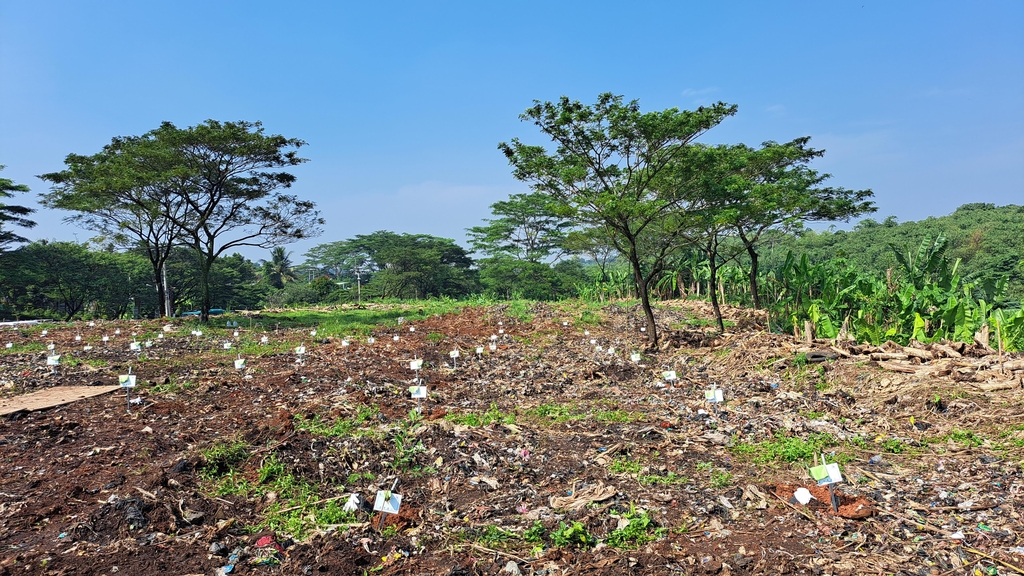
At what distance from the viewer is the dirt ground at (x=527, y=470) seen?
3.95 m

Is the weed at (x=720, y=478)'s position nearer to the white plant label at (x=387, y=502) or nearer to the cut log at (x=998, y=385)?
the white plant label at (x=387, y=502)

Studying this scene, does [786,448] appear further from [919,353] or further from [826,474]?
[919,353]

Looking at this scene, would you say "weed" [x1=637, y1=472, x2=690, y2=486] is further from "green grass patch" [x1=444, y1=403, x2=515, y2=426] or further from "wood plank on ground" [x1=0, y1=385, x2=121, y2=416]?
"wood plank on ground" [x1=0, y1=385, x2=121, y2=416]

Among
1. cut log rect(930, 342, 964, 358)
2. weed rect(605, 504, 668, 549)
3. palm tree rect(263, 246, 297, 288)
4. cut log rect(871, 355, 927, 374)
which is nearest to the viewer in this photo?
weed rect(605, 504, 668, 549)

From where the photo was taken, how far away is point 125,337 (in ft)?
53.7

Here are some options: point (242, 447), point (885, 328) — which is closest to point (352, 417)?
point (242, 447)

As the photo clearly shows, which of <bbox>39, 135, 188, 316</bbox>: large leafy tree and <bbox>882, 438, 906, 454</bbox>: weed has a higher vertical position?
<bbox>39, 135, 188, 316</bbox>: large leafy tree

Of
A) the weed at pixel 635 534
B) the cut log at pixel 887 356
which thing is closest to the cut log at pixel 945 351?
the cut log at pixel 887 356

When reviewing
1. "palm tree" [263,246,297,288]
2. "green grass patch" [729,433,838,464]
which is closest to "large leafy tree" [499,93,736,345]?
"green grass patch" [729,433,838,464]

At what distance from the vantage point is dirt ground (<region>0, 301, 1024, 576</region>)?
3951 millimetres

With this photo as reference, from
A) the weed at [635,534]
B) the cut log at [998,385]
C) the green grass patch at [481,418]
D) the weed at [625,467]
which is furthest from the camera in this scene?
the cut log at [998,385]

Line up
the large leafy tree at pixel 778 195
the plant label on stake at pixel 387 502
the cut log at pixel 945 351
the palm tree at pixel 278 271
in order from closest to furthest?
the plant label on stake at pixel 387 502 → the cut log at pixel 945 351 → the large leafy tree at pixel 778 195 → the palm tree at pixel 278 271

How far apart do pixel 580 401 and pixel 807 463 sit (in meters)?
3.67

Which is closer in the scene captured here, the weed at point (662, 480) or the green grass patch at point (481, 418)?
the weed at point (662, 480)
